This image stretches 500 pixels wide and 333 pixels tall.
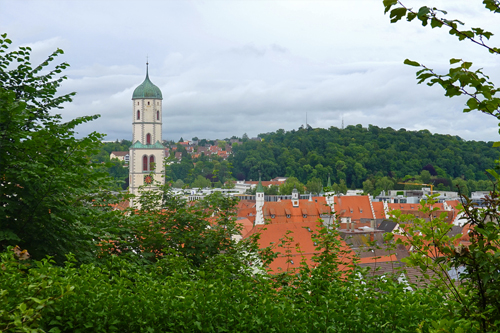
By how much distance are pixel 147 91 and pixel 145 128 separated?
4836mm

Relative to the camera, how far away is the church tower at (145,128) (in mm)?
59219

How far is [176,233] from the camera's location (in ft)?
23.6

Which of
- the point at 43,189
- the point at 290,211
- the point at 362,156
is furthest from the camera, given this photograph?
the point at 362,156

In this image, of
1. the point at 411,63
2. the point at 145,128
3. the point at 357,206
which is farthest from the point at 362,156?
the point at 411,63

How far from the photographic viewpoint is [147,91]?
6131cm

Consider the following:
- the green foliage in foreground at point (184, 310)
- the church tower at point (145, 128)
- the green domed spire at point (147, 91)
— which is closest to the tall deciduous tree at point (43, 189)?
the green foliage in foreground at point (184, 310)

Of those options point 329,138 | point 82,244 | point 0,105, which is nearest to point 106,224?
point 82,244

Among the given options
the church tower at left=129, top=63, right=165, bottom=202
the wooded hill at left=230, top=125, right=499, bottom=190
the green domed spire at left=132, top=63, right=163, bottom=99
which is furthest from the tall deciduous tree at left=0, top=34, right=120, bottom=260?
the wooded hill at left=230, top=125, right=499, bottom=190

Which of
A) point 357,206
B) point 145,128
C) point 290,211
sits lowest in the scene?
point 290,211

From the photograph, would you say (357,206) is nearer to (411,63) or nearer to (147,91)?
(147,91)

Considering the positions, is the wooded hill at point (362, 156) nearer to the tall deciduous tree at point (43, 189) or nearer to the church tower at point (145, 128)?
the church tower at point (145, 128)

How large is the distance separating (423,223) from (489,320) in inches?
27.8

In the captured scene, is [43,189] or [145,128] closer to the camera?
[43,189]

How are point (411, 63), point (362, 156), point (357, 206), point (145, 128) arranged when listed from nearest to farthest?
point (411, 63) → point (145, 128) → point (357, 206) → point (362, 156)
